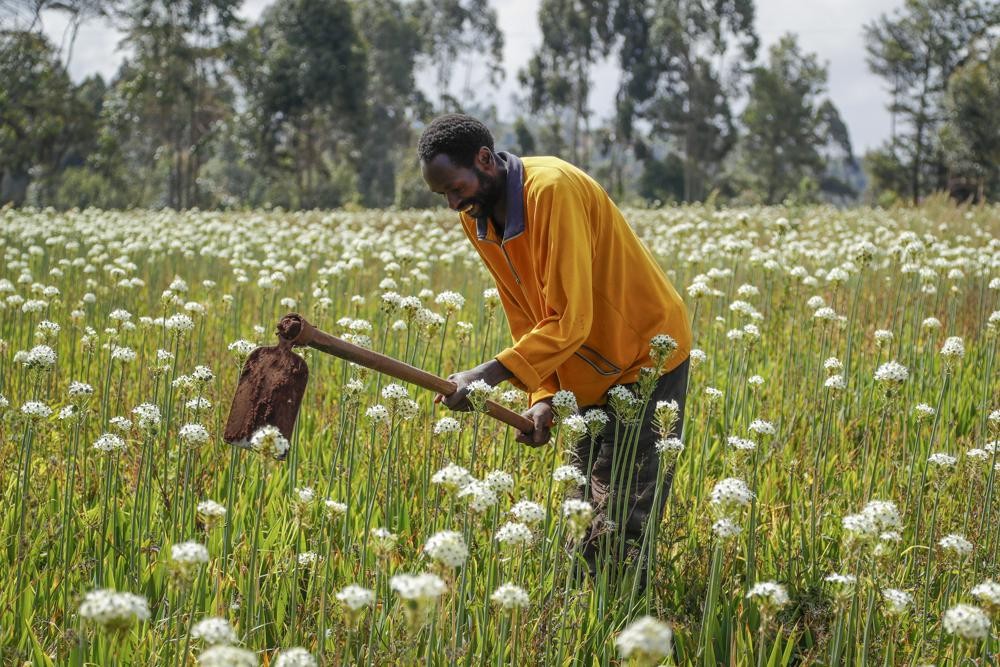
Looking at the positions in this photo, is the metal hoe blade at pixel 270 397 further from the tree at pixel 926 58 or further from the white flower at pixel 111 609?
the tree at pixel 926 58

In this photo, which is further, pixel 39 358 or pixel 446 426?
pixel 39 358

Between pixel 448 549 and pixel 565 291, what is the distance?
1303mm

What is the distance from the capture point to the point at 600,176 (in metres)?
62.9

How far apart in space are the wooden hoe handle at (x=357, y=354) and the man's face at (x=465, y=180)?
679 millimetres

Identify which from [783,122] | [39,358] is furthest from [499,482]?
[783,122]

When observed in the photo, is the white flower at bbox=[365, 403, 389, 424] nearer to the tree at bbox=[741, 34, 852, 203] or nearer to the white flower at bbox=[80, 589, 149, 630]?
the white flower at bbox=[80, 589, 149, 630]

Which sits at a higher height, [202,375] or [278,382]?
[278,382]

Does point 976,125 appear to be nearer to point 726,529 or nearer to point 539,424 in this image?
point 539,424

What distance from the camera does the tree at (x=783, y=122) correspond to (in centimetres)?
5734

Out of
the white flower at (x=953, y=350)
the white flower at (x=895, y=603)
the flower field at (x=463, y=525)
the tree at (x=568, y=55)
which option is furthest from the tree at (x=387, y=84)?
the white flower at (x=895, y=603)

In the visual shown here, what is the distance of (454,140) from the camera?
308 centimetres

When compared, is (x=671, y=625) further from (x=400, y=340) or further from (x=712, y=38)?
(x=712, y=38)

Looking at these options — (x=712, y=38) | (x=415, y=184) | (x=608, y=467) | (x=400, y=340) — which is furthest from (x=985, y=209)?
(x=712, y=38)

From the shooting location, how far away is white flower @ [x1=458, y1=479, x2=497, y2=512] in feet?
6.97
